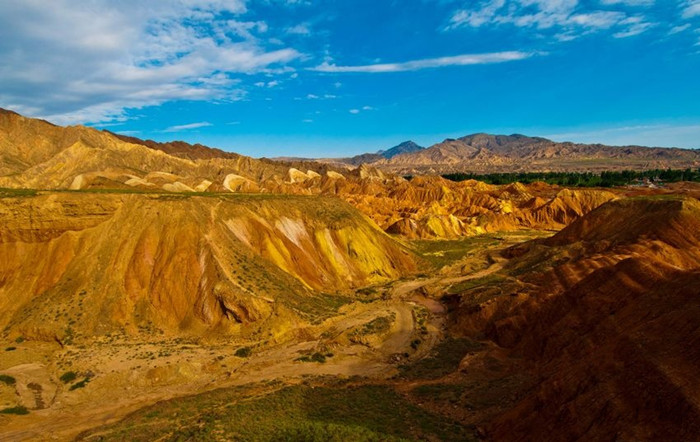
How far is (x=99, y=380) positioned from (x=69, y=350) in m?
5.20

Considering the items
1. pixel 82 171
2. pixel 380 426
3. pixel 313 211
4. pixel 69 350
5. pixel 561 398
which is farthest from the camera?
pixel 82 171

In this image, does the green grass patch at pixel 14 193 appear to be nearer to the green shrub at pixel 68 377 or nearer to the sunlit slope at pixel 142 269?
the sunlit slope at pixel 142 269

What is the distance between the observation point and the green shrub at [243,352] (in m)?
29.2

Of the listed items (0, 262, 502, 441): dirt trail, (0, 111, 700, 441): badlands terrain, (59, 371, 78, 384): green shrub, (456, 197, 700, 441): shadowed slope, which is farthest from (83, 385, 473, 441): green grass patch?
(59, 371, 78, 384): green shrub

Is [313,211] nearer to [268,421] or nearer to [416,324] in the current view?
[416,324]

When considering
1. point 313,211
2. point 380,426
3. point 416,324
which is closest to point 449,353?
point 416,324

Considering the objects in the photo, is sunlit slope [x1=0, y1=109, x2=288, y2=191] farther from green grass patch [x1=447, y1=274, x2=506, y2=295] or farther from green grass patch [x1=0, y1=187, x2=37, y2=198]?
green grass patch [x1=447, y1=274, x2=506, y2=295]

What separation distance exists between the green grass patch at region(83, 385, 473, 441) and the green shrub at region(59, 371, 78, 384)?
7.09 meters

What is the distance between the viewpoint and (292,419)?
19469mm

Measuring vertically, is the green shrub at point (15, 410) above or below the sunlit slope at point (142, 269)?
below

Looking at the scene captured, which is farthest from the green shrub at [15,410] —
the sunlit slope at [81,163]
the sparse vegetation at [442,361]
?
the sunlit slope at [81,163]

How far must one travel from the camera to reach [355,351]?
3072 cm

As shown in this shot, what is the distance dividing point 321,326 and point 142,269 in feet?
53.1

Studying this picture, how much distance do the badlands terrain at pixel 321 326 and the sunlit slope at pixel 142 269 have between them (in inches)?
6.2
